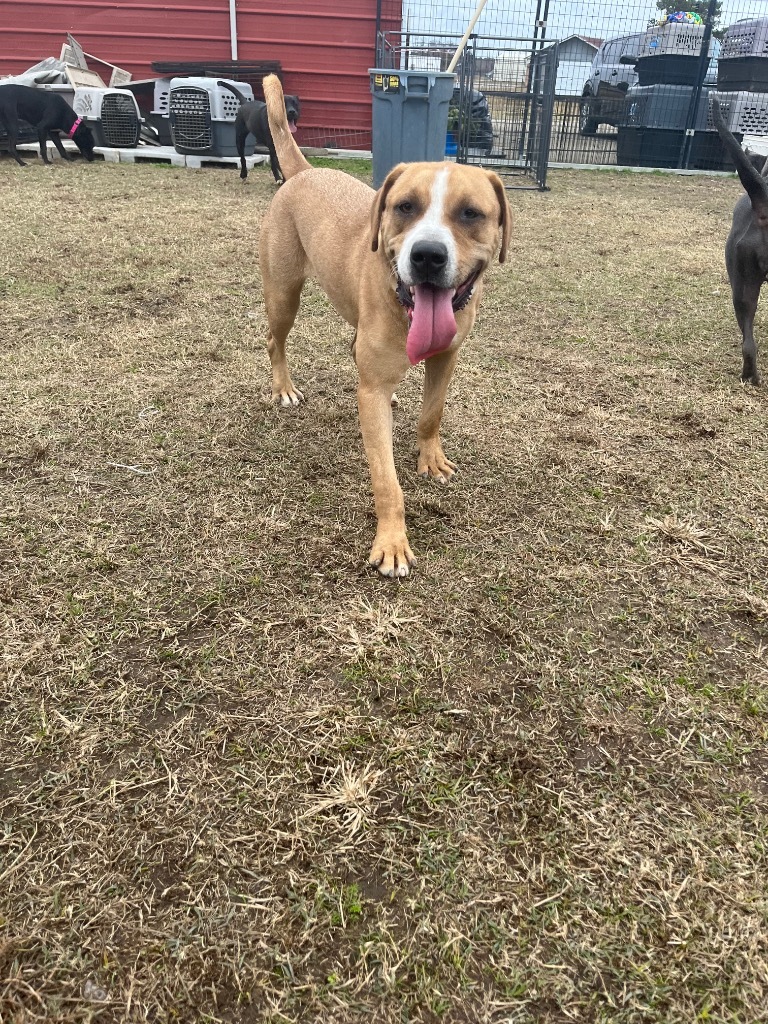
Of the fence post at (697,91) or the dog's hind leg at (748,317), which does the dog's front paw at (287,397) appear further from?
the fence post at (697,91)

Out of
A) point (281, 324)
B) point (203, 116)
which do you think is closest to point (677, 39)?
point (203, 116)

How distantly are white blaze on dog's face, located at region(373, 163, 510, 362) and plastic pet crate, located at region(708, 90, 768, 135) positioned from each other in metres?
10.7

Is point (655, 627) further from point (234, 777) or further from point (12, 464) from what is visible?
point (12, 464)

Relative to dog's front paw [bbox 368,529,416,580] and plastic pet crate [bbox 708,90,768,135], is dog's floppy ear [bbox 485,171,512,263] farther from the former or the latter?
plastic pet crate [bbox 708,90,768,135]

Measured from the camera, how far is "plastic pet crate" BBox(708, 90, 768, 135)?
1037 centimetres

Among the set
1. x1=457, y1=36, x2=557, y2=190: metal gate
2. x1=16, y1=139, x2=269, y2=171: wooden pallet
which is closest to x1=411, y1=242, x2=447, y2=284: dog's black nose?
x1=457, y1=36, x2=557, y2=190: metal gate

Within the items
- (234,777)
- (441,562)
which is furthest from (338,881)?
(441,562)

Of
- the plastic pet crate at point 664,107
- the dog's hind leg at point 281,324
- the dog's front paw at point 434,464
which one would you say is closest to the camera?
the dog's front paw at point 434,464

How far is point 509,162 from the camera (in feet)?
37.4

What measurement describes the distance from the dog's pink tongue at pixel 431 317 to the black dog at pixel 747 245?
2.37 metres

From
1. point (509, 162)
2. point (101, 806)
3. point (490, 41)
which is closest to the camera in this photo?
point (101, 806)

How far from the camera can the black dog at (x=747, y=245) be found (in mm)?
3510

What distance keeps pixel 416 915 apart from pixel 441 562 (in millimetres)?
1247

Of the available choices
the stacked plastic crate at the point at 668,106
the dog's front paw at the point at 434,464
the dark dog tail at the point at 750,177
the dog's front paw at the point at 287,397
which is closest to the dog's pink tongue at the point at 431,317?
the dog's front paw at the point at 434,464
